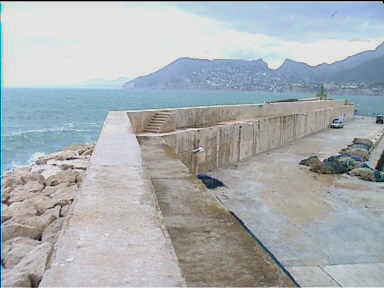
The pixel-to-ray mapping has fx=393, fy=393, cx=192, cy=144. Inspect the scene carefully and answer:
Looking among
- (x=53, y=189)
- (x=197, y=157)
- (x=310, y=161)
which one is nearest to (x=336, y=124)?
(x=310, y=161)

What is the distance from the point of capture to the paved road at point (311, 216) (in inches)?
336

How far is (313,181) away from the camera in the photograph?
16.9 meters

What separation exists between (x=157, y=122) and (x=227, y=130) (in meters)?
4.16

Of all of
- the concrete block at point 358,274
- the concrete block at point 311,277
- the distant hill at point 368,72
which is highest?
the distant hill at point 368,72

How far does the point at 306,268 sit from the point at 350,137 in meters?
26.0

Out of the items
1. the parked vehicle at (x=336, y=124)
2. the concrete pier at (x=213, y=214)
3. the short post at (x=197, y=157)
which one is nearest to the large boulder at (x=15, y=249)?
the concrete pier at (x=213, y=214)

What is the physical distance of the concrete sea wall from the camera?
1416 centimetres

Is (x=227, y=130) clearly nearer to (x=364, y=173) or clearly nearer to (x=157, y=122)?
(x=157, y=122)

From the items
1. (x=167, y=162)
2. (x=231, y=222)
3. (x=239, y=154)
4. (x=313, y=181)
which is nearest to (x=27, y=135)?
(x=239, y=154)

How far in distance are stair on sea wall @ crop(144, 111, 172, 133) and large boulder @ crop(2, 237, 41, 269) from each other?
7.43 meters

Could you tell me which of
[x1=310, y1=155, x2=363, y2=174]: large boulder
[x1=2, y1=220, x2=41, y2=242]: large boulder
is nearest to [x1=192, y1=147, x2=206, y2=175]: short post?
[x1=310, y1=155, x2=363, y2=174]: large boulder

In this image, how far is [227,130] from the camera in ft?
56.4

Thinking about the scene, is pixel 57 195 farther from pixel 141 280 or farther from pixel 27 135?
pixel 27 135

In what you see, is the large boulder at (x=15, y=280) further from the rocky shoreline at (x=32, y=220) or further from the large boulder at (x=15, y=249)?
the large boulder at (x=15, y=249)
